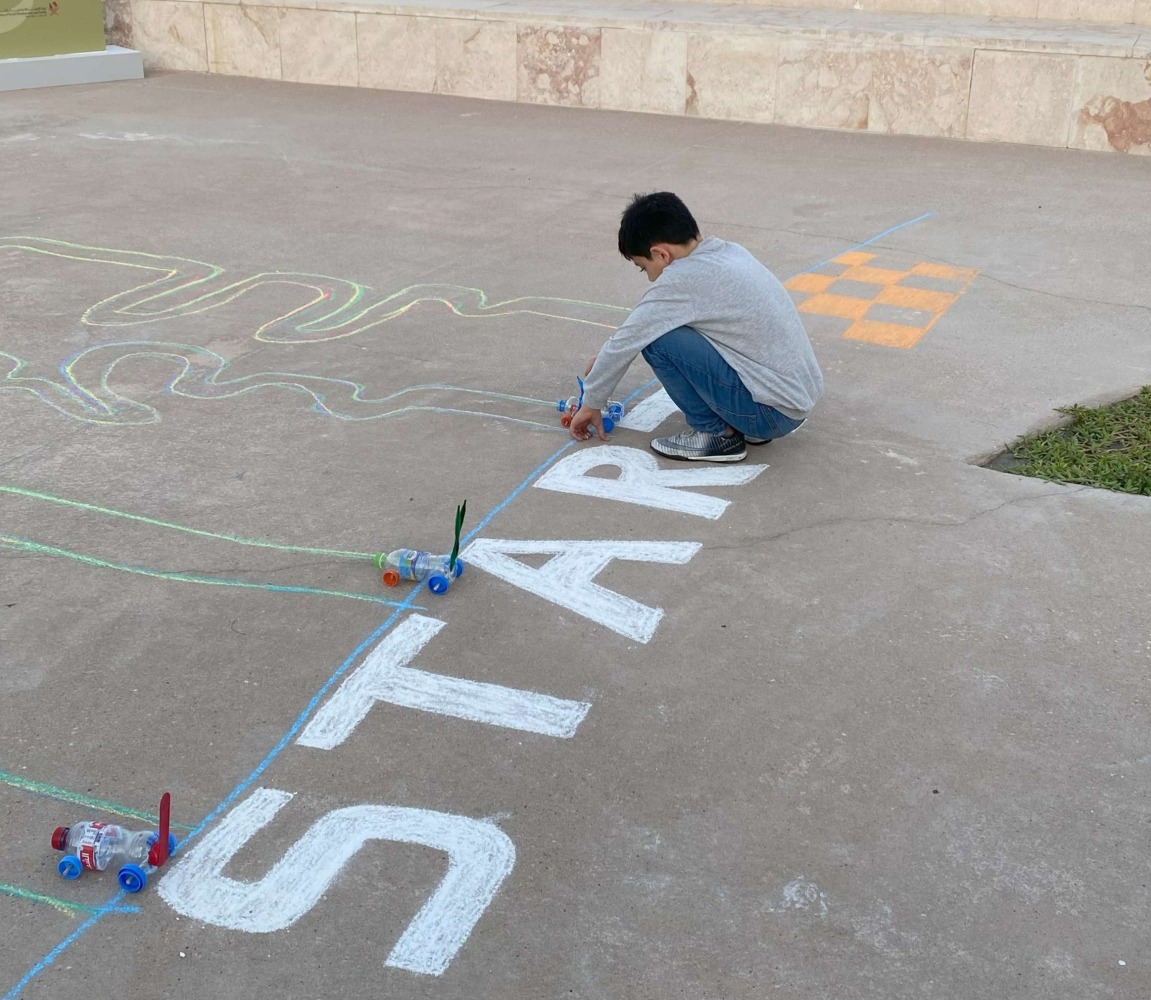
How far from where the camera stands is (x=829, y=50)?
10555 mm

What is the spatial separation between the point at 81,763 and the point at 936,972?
209 cm

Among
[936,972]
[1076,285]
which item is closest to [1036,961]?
[936,972]

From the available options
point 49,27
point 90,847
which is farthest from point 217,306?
point 49,27

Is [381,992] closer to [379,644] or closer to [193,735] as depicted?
[193,735]

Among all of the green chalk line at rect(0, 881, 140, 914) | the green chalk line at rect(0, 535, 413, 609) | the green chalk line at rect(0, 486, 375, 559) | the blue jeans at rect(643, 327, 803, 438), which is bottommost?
the green chalk line at rect(0, 881, 140, 914)

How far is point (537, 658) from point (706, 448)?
1.52 metres

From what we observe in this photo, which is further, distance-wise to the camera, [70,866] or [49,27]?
[49,27]

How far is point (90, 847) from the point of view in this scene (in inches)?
111

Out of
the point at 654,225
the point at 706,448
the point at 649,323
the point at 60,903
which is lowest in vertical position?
the point at 60,903

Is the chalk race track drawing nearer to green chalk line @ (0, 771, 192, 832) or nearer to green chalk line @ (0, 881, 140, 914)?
green chalk line @ (0, 771, 192, 832)

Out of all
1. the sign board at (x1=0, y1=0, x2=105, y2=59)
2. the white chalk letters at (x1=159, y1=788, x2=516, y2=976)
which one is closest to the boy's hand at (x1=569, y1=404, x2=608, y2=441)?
the white chalk letters at (x1=159, y1=788, x2=516, y2=976)

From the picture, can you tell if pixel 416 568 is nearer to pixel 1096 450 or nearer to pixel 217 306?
pixel 1096 450

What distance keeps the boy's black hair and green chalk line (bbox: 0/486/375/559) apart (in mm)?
1486

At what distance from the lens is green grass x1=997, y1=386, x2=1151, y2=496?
477 centimetres
